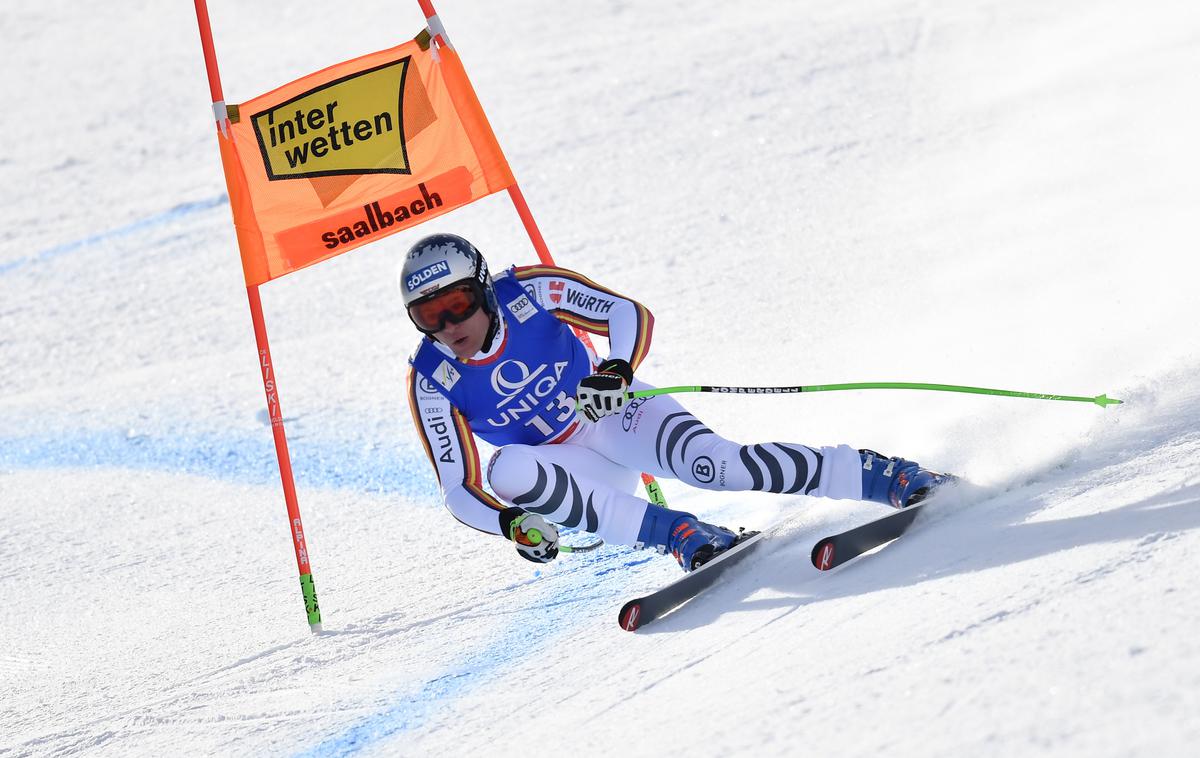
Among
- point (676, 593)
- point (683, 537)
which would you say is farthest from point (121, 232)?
point (676, 593)

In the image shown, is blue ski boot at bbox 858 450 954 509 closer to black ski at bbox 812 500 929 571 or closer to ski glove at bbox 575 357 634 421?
black ski at bbox 812 500 929 571

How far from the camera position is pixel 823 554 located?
11.8ft

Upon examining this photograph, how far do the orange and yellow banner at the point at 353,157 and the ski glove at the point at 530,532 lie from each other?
148 cm

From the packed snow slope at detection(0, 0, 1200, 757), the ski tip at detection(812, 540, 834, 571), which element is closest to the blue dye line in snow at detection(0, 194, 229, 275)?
the packed snow slope at detection(0, 0, 1200, 757)

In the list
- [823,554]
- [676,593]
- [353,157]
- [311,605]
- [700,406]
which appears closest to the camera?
[823,554]

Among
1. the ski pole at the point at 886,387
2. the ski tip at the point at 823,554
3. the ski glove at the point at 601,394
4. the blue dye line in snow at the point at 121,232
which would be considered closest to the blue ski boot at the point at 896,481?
the ski pole at the point at 886,387

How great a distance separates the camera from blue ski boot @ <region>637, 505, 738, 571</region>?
154 inches

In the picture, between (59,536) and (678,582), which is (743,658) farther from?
(59,536)

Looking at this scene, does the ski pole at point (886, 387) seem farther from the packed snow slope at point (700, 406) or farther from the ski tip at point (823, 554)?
the ski tip at point (823, 554)

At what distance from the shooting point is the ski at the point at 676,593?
3695 mm

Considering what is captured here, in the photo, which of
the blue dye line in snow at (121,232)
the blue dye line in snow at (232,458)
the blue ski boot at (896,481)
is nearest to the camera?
the blue ski boot at (896,481)

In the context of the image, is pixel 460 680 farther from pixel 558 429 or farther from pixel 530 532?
pixel 558 429

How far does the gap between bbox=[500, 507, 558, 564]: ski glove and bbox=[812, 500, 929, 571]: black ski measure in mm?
788

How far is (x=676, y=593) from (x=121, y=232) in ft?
29.3
